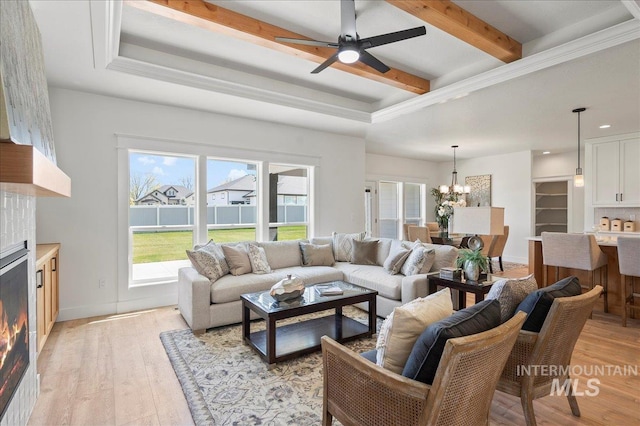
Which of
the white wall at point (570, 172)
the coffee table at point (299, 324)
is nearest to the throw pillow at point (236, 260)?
the coffee table at point (299, 324)

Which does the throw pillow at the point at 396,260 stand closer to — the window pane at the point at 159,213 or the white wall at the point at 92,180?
the window pane at the point at 159,213

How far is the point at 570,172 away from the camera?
7254mm

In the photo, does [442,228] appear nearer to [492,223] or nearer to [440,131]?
[440,131]

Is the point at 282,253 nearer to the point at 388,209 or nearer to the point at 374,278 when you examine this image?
the point at 374,278

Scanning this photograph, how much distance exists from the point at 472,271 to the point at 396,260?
1010 millimetres

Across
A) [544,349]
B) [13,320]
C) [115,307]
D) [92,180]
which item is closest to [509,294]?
[544,349]

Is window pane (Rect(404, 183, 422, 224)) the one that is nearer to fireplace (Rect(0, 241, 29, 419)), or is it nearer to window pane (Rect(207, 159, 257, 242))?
window pane (Rect(207, 159, 257, 242))

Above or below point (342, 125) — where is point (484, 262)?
below

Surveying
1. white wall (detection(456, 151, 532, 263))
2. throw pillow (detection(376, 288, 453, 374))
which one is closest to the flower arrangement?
white wall (detection(456, 151, 532, 263))

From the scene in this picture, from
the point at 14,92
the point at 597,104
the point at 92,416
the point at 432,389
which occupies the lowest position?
the point at 92,416

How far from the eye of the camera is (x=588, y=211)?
6391 millimetres

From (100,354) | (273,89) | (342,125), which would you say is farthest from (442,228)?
(100,354)

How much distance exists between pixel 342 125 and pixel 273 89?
1.55 m

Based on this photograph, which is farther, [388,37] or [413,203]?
[413,203]
